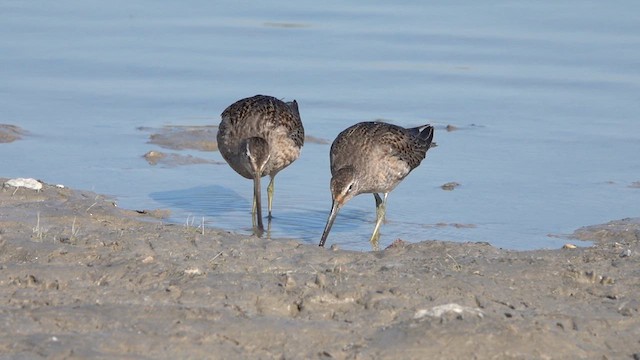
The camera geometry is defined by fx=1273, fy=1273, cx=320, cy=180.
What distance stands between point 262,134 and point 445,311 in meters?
5.11

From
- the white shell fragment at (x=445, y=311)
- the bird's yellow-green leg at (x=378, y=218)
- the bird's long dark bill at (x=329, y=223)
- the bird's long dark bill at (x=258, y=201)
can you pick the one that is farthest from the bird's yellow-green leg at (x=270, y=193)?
the white shell fragment at (x=445, y=311)

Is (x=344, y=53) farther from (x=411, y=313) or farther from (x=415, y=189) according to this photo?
(x=411, y=313)

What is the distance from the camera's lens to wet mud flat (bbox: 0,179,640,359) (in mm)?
5414

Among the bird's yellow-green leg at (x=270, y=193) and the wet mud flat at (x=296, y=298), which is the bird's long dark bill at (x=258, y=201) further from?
the wet mud flat at (x=296, y=298)

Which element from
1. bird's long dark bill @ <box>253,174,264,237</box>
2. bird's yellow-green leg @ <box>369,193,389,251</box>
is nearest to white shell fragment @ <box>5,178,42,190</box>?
bird's long dark bill @ <box>253,174,264,237</box>

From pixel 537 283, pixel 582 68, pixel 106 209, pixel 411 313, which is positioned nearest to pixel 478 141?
pixel 582 68

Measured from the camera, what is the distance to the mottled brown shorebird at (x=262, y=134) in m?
10.5

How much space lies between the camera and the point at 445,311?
5.72 metres

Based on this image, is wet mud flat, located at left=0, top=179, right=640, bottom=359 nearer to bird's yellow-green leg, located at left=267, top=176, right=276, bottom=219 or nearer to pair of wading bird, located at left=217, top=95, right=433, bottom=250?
pair of wading bird, located at left=217, top=95, right=433, bottom=250

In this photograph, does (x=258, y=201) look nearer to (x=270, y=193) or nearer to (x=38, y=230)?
(x=270, y=193)

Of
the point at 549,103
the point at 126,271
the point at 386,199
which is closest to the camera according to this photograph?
the point at 126,271

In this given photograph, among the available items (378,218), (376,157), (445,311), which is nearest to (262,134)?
(376,157)

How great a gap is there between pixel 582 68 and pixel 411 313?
9.14 m

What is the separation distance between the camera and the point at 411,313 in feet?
19.2
